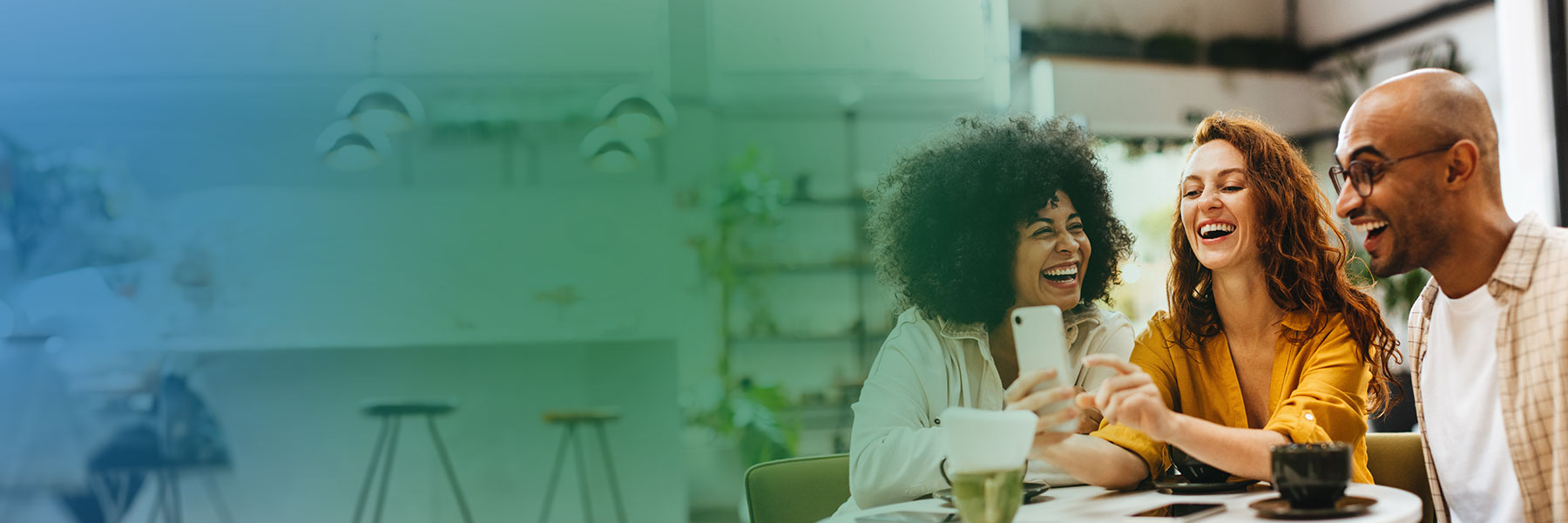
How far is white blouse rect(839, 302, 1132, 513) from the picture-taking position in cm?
180

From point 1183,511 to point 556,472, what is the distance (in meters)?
2.45

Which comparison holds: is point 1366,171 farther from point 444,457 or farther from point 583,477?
point 444,457

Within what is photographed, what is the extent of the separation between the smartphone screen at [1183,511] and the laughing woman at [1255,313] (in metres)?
0.28

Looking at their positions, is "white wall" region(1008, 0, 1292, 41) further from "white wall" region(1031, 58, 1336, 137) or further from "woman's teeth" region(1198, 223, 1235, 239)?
"woman's teeth" region(1198, 223, 1235, 239)

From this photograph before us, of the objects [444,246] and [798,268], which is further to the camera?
[798,268]

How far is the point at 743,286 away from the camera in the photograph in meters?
3.50

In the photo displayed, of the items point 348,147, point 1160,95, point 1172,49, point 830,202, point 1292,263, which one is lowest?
point 1292,263

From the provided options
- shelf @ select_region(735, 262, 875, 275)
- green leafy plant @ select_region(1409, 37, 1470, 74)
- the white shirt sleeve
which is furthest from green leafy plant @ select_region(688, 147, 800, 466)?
green leafy plant @ select_region(1409, 37, 1470, 74)

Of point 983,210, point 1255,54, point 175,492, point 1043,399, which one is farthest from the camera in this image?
point 1255,54

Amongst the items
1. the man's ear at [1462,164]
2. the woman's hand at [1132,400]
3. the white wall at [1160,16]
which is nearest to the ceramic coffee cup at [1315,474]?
the woman's hand at [1132,400]

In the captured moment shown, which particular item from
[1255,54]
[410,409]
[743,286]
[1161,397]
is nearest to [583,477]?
[410,409]

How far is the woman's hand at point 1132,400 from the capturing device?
4.76ft

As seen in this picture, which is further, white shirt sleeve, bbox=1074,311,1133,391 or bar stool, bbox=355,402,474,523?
bar stool, bbox=355,402,474,523

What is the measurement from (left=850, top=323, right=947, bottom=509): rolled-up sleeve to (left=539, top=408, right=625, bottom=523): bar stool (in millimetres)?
1592
